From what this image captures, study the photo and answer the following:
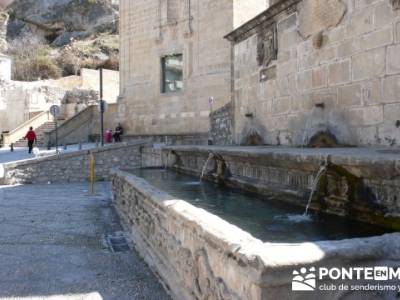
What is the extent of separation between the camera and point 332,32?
233 inches

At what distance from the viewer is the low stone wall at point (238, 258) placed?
7.24 feet

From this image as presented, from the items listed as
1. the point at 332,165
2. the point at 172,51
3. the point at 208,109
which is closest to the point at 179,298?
the point at 332,165

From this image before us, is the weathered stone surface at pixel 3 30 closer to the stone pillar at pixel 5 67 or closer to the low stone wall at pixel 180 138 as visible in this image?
the stone pillar at pixel 5 67

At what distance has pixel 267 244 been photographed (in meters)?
2.41

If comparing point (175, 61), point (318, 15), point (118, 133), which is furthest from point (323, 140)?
point (118, 133)

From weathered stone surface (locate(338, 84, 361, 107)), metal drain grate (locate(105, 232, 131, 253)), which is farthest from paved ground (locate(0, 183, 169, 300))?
weathered stone surface (locate(338, 84, 361, 107))

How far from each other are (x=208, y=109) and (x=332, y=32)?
590 inches

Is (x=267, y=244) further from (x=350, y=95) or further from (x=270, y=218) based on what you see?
(x=350, y=95)

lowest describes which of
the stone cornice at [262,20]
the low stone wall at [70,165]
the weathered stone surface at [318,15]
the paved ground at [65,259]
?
the paved ground at [65,259]

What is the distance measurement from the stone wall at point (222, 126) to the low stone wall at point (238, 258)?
6.21 m

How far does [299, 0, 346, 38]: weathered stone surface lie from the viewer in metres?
5.80

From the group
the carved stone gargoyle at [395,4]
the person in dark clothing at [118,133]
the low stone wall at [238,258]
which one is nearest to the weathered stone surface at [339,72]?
the carved stone gargoyle at [395,4]

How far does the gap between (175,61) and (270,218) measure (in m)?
19.4

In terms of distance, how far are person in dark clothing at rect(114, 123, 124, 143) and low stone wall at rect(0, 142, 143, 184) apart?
6.77 meters
